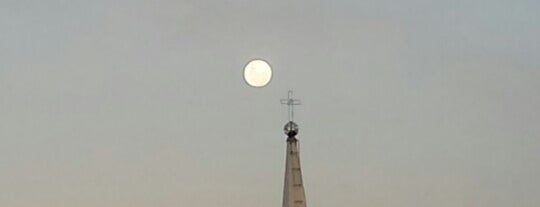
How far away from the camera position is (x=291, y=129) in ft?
312

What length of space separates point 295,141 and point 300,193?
4.72m

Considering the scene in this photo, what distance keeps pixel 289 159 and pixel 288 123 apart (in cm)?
418

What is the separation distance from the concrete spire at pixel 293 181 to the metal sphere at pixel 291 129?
4.10ft

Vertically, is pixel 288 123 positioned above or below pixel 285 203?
above

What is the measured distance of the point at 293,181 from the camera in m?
97.9

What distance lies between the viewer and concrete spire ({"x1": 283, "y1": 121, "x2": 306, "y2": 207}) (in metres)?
97.0

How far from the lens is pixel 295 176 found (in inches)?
3861

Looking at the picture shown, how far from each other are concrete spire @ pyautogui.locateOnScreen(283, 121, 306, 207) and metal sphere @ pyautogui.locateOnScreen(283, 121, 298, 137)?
125 cm

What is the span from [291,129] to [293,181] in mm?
5154

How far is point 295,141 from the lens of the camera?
9600cm

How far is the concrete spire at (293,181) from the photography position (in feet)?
318

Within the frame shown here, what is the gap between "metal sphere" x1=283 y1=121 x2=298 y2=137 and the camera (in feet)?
310

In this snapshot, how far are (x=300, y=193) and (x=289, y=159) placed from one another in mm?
3003

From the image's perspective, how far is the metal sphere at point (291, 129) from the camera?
3720 inches
